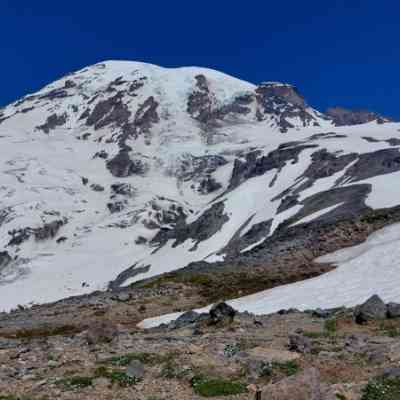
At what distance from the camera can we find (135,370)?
17297mm

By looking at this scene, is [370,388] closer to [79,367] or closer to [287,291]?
[79,367]

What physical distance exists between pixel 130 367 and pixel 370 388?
6.21m

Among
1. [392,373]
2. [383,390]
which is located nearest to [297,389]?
[383,390]

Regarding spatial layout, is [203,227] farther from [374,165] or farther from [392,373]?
[392,373]

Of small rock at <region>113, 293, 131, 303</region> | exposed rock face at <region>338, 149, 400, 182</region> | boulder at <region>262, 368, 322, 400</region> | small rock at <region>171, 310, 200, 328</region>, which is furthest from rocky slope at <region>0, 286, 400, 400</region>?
exposed rock face at <region>338, 149, 400, 182</region>

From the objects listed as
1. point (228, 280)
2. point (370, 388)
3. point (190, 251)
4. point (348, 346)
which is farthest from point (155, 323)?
point (190, 251)

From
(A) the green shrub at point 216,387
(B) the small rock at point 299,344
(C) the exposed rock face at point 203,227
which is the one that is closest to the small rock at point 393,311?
(B) the small rock at point 299,344

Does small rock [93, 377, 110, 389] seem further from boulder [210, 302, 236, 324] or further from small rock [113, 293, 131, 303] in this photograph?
small rock [113, 293, 131, 303]

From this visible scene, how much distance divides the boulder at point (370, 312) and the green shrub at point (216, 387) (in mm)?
9726

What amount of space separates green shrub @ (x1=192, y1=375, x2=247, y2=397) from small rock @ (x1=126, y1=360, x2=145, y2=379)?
1470mm

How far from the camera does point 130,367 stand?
687 inches

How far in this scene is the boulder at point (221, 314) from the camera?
83.6 ft

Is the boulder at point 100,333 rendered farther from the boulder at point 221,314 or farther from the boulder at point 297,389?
the boulder at point 297,389

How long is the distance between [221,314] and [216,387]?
953cm
